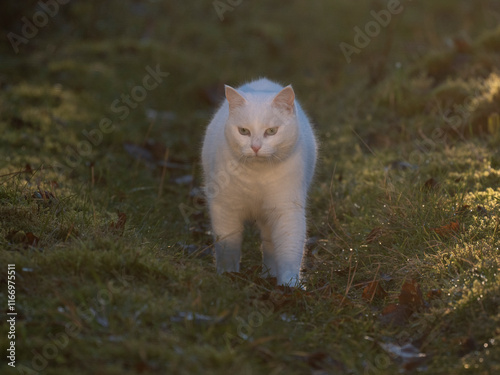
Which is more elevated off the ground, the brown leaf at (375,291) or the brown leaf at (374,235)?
the brown leaf at (374,235)

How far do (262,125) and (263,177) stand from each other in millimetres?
386

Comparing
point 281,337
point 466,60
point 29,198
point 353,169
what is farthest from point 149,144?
point 281,337

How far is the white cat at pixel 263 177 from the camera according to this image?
393 cm

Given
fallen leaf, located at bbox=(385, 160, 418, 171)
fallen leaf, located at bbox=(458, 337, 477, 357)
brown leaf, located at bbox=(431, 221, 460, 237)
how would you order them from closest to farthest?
fallen leaf, located at bbox=(458, 337, 477, 357), brown leaf, located at bbox=(431, 221, 460, 237), fallen leaf, located at bbox=(385, 160, 418, 171)

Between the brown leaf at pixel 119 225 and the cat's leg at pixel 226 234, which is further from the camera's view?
the cat's leg at pixel 226 234

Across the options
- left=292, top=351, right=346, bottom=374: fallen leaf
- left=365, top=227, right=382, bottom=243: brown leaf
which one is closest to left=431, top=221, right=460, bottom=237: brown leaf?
left=365, top=227, right=382, bottom=243: brown leaf

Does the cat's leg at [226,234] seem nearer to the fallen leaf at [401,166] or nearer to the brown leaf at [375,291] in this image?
the brown leaf at [375,291]

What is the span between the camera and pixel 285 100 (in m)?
3.98

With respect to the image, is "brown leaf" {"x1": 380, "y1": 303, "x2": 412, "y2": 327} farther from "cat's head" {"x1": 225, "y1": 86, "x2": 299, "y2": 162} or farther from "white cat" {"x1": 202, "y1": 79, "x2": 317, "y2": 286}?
"cat's head" {"x1": 225, "y1": 86, "x2": 299, "y2": 162}

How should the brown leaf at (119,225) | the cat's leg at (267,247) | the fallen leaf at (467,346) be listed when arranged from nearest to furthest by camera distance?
the fallen leaf at (467,346) → the brown leaf at (119,225) → the cat's leg at (267,247)

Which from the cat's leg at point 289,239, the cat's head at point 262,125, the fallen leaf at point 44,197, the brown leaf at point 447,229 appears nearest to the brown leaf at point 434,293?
the brown leaf at point 447,229

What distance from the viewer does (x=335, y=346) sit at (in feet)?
9.59

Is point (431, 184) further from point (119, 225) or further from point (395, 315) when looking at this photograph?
point (119, 225)

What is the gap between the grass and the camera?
2.76 meters
